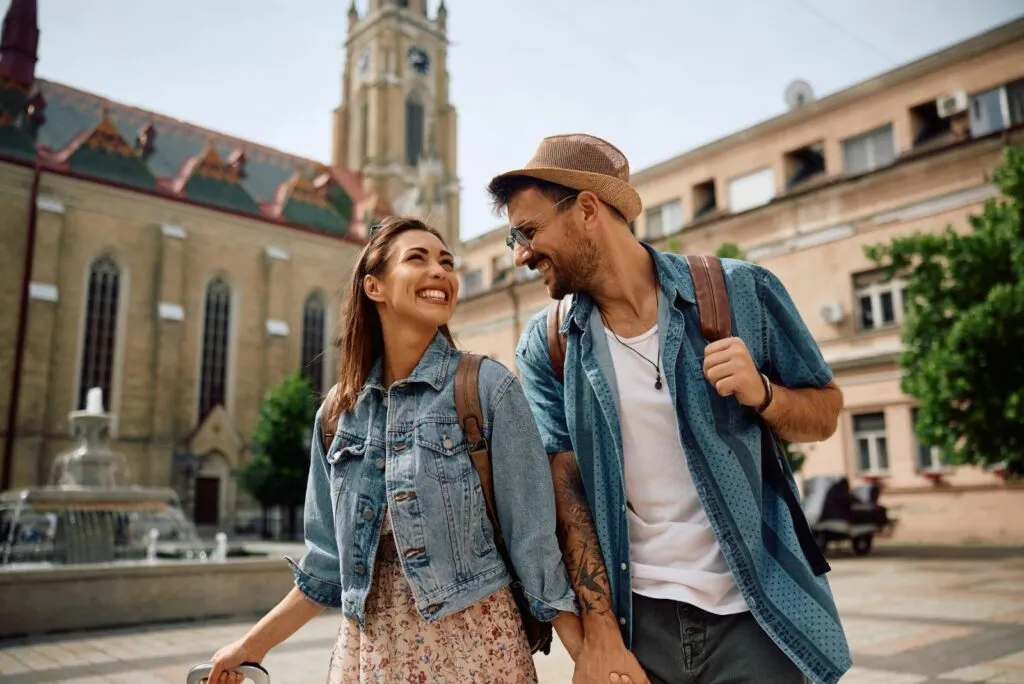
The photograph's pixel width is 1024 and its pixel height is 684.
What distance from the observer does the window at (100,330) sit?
33188 mm

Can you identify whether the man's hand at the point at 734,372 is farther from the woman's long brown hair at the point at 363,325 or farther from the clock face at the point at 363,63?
the clock face at the point at 363,63

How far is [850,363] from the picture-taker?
19516 mm

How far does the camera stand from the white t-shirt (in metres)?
1.89

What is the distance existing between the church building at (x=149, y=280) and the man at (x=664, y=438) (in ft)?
111

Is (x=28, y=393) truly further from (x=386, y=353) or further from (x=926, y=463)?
(x=386, y=353)

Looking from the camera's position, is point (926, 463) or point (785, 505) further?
point (926, 463)

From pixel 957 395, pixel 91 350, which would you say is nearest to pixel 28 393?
pixel 91 350

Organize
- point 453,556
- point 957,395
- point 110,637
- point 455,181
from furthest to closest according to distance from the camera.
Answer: point 455,181, point 957,395, point 110,637, point 453,556

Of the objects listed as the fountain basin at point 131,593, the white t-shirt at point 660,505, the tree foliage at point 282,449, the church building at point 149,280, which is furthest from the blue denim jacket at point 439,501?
the church building at point 149,280

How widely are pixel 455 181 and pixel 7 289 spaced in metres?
30.4

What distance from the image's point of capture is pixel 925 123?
835 inches

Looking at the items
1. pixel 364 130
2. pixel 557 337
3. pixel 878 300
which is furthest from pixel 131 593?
pixel 364 130

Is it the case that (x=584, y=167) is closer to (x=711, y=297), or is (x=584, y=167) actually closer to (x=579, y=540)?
(x=711, y=297)

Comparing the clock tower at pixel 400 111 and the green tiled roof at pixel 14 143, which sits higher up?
the clock tower at pixel 400 111
